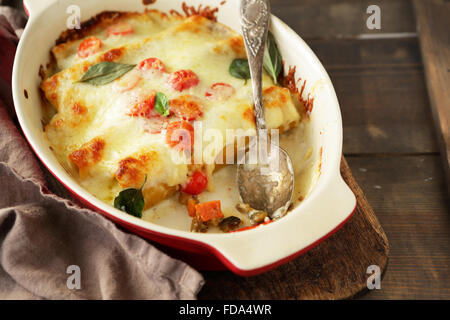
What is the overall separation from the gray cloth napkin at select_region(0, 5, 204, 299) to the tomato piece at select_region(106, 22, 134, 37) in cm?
89

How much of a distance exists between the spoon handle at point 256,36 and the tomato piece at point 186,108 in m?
0.25

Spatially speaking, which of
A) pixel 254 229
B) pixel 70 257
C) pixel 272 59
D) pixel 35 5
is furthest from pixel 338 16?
pixel 70 257

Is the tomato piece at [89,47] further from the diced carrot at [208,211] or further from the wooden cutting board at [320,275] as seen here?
the wooden cutting board at [320,275]

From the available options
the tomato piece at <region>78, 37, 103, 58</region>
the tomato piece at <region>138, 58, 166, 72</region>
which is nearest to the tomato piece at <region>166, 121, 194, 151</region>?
the tomato piece at <region>138, 58, 166, 72</region>

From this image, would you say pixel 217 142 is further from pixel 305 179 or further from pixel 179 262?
pixel 179 262

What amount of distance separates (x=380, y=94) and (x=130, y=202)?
5.14 feet

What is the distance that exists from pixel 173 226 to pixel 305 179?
57 cm

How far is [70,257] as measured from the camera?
6.25ft

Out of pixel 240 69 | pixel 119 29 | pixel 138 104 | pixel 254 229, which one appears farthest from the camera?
pixel 119 29

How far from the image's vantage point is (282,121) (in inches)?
88.9

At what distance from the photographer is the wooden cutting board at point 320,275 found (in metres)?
1.85

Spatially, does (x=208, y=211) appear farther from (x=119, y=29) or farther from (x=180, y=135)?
(x=119, y=29)

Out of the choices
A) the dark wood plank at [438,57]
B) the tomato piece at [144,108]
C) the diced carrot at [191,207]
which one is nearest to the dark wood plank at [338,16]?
the dark wood plank at [438,57]
